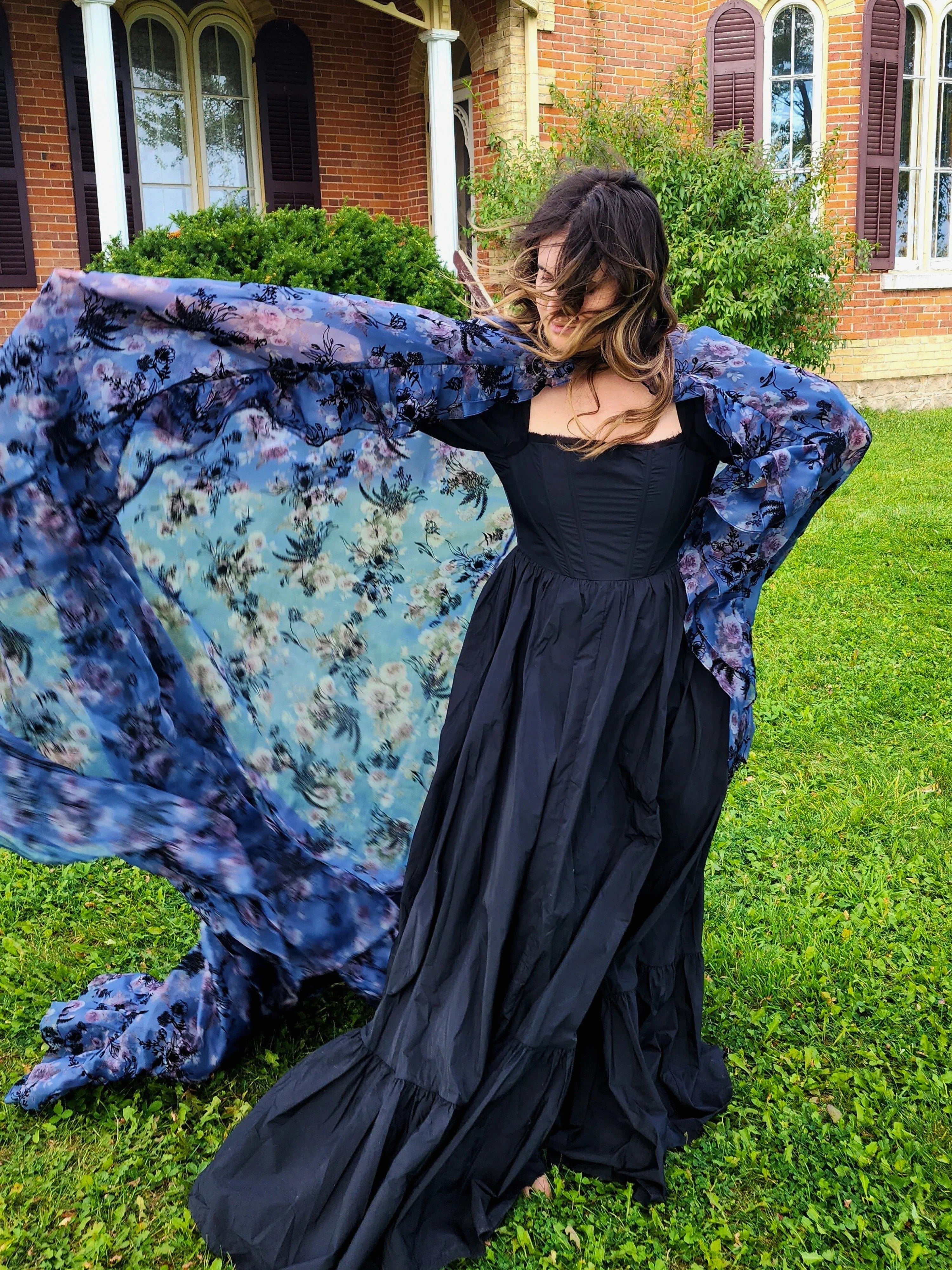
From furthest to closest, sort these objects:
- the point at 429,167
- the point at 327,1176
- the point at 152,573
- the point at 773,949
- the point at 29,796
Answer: the point at 429,167 < the point at 773,949 < the point at 152,573 < the point at 29,796 < the point at 327,1176

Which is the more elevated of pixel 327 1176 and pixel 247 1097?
pixel 327 1176

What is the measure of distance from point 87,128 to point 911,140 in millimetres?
9415

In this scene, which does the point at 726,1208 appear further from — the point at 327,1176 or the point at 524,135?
the point at 524,135

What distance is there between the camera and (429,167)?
480 inches

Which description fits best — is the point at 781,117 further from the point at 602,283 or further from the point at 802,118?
the point at 602,283

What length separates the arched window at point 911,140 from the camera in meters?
13.3

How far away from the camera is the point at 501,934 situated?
2176mm

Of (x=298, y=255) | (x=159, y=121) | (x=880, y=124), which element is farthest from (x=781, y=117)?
(x=298, y=255)

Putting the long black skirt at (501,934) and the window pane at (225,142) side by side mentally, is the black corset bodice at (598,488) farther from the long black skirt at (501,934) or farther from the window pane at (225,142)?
the window pane at (225,142)

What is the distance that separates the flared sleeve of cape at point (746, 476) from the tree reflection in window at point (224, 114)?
35.0ft

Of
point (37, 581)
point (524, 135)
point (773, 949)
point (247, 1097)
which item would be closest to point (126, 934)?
point (247, 1097)

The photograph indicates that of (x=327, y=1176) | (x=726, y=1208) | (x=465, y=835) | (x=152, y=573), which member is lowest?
(x=726, y=1208)

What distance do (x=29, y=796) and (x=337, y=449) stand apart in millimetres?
1050

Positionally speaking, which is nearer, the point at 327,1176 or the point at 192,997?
the point at 327,1176
